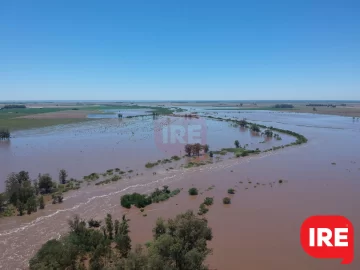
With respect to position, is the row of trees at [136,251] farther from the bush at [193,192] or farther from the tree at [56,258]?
the bush at [193,192]

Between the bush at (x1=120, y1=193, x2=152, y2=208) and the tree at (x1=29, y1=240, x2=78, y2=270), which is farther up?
the tree at (x1=29, y1=240, x2=78, y2=270)

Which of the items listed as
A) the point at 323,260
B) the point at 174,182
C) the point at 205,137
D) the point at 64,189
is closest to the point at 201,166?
the point at 174,182

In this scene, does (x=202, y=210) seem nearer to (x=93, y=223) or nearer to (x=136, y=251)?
(x=93, y=223)

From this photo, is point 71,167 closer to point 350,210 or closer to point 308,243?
point 308,243

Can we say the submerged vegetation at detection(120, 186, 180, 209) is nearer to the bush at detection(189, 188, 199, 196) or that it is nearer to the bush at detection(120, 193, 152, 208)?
the bush at detection(120, 193, 152, 208)

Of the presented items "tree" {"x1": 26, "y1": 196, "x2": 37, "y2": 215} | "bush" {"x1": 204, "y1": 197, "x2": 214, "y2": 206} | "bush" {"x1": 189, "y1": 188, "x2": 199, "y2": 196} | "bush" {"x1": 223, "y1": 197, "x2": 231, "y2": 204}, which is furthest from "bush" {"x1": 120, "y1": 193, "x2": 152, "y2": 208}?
"tree" {"x1": 26, "y1": 196, "x2": 37, "y2": 215}
